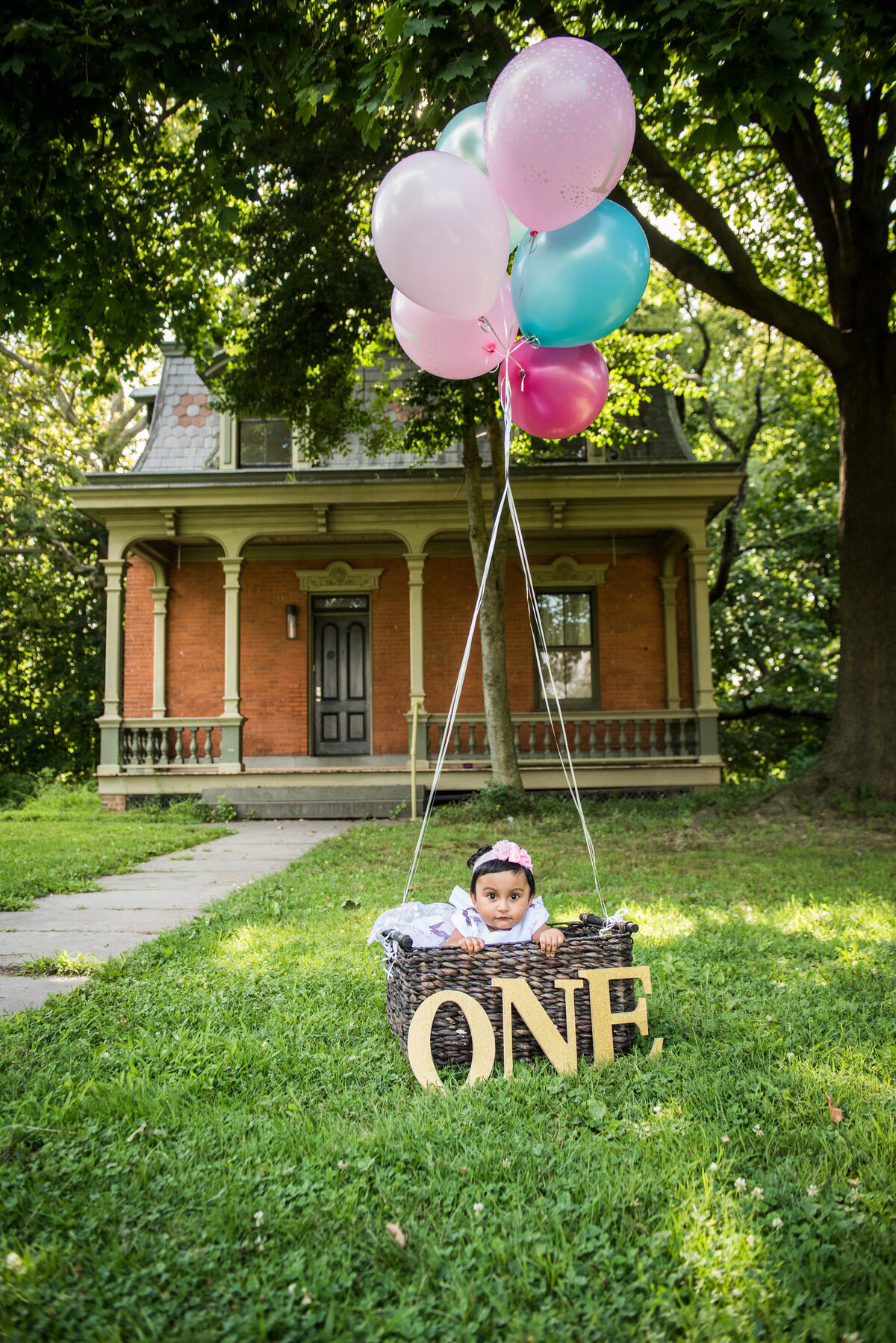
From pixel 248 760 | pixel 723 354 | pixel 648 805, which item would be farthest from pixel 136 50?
pixel 723 354

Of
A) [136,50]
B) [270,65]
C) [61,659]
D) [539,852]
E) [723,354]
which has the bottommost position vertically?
[539,852]

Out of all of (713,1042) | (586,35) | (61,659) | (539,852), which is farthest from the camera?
(61,659)

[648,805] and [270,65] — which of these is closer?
[270,65]

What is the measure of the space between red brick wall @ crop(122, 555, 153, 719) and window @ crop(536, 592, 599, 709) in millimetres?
6278

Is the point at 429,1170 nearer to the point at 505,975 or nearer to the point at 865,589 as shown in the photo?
the point at 505,975

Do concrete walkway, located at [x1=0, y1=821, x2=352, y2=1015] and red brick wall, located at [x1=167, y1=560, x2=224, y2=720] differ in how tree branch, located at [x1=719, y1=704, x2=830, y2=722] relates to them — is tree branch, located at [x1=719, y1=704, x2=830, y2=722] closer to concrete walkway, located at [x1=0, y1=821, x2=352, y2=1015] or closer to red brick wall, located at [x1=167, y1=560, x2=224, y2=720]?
red brick wall, located at [x1=167, y1=560, x2=224, y2=720]

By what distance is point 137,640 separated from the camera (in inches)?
556

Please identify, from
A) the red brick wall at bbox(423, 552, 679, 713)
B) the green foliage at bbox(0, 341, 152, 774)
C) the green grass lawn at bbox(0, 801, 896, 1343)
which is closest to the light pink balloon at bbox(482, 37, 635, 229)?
the green grass lawn at bbox(0, 801, 896, 1343)

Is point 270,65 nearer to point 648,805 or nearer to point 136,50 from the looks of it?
point 136,50

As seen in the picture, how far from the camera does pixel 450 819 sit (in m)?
10.2

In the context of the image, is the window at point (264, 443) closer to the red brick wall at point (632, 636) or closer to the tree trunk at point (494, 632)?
the tree trunk at point (494, 632)

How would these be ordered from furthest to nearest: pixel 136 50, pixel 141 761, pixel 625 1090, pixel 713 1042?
pixel 141 761
pixel 136 50
pixel 713 1042
pixel 625 1090

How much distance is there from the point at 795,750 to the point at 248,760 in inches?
411

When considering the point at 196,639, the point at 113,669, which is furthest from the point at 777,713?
the point at 113,669
